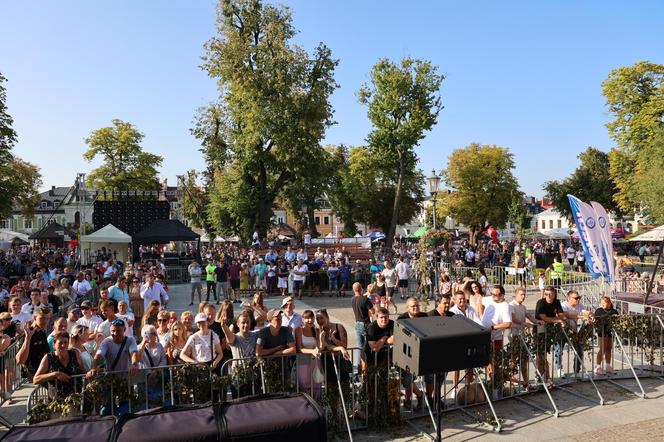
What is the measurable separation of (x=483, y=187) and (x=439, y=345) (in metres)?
52.3

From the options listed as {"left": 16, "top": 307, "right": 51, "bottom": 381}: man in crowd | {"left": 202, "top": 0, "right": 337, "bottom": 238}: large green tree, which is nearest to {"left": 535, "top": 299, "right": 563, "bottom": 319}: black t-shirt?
{"left": 16, "top": 307, "right": 51, "bottom": 381}: man in crowd

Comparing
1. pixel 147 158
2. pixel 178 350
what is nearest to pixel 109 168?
pixel 147 158

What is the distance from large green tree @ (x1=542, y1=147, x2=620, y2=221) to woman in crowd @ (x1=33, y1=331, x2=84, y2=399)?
48.6 metres

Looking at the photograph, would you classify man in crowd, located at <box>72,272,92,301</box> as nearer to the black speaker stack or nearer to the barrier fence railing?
the barrier fence railing

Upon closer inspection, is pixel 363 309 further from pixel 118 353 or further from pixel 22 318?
pixel 22 318

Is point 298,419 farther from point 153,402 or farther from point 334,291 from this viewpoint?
point 334,291

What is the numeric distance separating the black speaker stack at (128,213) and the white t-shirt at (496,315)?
2982 centimetres

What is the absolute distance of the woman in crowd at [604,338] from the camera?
27.2 feet

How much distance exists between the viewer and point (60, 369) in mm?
5852

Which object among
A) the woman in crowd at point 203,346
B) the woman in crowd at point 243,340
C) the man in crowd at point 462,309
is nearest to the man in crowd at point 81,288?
the woman in crowd at point 203,346

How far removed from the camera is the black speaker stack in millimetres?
33719

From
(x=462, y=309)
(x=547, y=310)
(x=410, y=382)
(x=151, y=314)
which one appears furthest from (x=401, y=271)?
(x=410, y=382)

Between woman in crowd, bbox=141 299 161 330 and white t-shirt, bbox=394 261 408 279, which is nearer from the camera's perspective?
woman in crowd, bbox=141 299 161 330

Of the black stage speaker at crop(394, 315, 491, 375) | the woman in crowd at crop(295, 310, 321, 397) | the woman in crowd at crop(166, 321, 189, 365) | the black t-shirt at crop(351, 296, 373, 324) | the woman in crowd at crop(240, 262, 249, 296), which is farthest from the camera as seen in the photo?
the woman in crowd at crop(240, 262, 249, 296)
